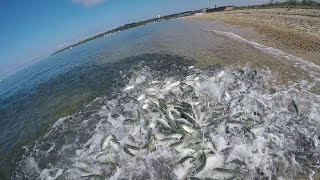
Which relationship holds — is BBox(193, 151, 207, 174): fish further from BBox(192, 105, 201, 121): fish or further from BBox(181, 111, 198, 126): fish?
BBox(192, 105, 201, 121): fish

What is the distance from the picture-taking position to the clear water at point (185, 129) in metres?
9.47

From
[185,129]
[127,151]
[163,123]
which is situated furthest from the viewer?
[163,123]

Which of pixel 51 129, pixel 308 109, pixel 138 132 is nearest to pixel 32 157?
pixel 51 129

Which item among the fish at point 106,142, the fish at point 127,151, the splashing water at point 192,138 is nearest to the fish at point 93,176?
the splashing water at point 192,138

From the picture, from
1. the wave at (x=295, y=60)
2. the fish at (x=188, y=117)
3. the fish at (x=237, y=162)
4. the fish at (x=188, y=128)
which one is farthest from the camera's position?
the wave at (x=295, y=60)

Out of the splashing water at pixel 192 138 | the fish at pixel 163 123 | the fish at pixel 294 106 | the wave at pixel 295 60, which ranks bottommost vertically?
the wave at pixel 295 60

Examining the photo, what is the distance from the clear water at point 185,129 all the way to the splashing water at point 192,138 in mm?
36

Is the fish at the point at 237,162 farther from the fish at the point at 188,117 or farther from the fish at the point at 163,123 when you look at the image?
Answer: the fish at the point at 163,123

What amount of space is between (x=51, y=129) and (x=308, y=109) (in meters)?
13.0

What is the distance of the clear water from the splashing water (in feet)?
0.12

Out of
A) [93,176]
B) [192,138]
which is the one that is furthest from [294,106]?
[93,176]

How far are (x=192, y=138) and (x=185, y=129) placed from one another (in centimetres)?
51

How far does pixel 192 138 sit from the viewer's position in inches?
414

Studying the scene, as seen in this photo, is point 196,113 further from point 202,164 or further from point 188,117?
point 202,164
